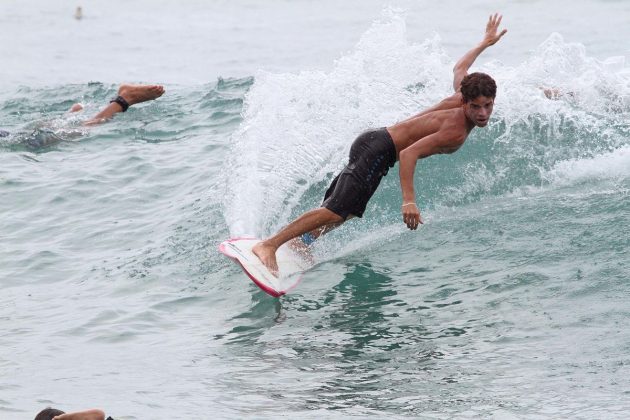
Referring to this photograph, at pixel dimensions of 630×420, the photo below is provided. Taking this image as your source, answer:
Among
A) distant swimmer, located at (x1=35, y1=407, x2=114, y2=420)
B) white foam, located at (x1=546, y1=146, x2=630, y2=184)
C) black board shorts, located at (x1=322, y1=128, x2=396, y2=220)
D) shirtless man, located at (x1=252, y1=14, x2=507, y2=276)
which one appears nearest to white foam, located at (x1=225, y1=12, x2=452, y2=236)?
shirtless man, located at (x1=252, y1=14, x2=507, y2=276)

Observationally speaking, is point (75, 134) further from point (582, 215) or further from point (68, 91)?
point (582, 215)

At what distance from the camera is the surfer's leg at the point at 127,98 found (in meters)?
15.1

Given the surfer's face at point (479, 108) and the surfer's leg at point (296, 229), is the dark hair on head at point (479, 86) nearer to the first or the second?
the surfer's face at point (479, 108)

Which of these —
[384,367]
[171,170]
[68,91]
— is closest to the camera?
[384,367]

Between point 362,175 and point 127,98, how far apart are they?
6.84 metres

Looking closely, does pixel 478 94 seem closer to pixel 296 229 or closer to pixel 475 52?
pixel 475 52

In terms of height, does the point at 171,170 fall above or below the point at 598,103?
below

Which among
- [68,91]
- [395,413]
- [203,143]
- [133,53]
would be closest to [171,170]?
[203,143]

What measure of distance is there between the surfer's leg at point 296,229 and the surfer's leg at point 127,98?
6.12 metres

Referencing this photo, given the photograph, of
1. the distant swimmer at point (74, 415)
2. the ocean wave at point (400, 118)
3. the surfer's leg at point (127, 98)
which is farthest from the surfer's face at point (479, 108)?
the surfer's leg at point (127, 98)

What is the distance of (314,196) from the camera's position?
37.4ft

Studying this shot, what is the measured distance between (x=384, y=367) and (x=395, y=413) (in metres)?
0.85

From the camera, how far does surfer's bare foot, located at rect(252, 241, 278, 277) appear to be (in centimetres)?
938

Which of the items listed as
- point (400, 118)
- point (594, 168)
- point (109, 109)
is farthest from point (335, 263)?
point (109, 109)
